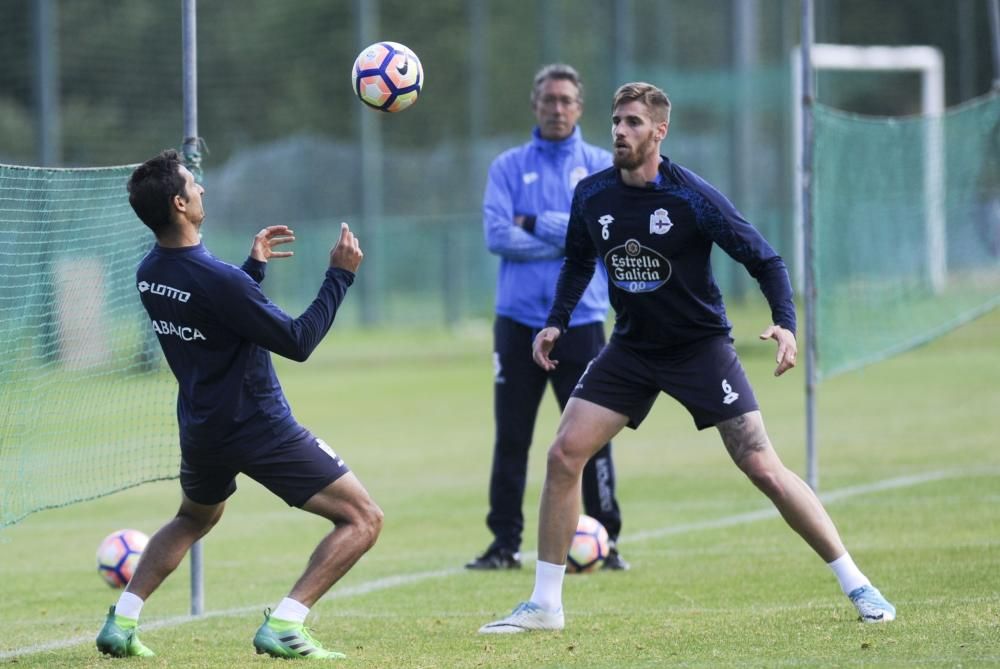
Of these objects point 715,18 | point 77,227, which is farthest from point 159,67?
point 77,227

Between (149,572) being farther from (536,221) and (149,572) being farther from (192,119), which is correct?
(536,221)

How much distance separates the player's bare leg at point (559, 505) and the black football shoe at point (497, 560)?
2.10 meters

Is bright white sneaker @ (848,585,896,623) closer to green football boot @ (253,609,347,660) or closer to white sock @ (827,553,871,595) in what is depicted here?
Answer: white sock @ (827,553,871,595)

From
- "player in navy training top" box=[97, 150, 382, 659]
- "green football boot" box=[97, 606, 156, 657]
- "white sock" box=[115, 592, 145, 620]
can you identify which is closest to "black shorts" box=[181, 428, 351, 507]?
"player in navy training top" box=[97, 150, 382, 659]

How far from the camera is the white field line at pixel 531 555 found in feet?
24.3

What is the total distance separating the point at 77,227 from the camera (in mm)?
9898

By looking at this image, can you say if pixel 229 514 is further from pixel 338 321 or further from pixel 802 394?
pixel 338 321

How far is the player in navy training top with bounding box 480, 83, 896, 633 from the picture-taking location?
273 inches

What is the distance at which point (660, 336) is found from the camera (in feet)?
23.3

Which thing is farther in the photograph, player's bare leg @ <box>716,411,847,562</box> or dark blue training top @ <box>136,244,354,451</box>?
player's bare leg @ <box>716,411,847,562</box>

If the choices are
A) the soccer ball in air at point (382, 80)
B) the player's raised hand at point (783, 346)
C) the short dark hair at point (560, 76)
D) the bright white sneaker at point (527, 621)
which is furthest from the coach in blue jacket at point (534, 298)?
the player's raised hand at point (783, 346)

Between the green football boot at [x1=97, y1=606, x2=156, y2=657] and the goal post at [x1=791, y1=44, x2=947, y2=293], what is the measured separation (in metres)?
6.98

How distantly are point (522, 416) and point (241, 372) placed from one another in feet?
10.4

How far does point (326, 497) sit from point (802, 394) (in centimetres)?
1297
